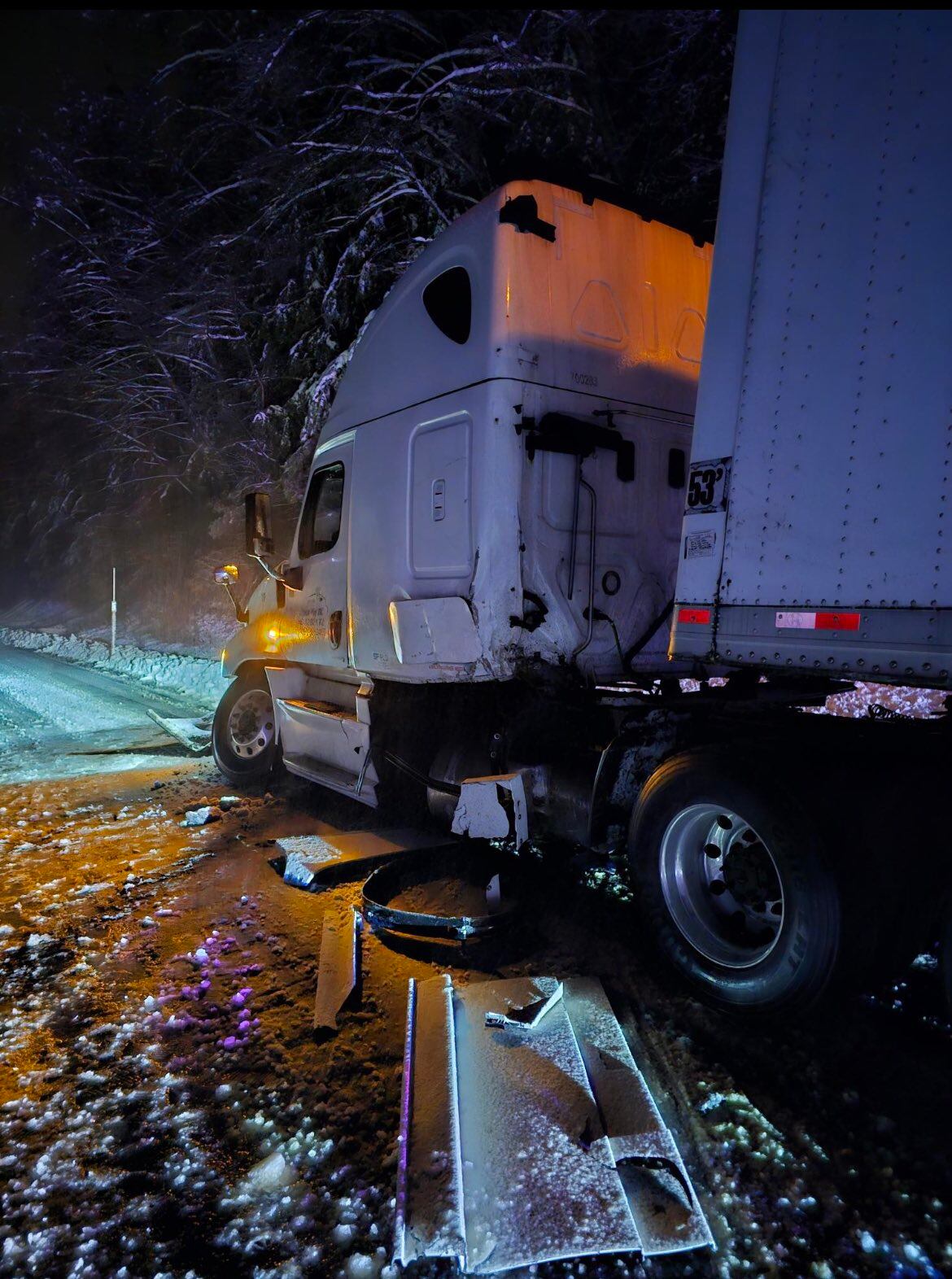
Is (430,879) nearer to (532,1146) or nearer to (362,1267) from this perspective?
(532,1146)

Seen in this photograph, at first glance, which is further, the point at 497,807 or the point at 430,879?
the point at 430,879

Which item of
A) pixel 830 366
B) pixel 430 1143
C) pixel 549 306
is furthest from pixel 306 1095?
pixel 549 306

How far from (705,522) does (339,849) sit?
3252mm

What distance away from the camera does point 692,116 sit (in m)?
9.69

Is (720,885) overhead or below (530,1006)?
overhead

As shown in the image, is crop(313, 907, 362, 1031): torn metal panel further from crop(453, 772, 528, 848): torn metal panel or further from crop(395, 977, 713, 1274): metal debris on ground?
crop(453, 772, 528, 848): torn metal panel

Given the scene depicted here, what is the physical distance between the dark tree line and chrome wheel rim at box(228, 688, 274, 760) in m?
4.87

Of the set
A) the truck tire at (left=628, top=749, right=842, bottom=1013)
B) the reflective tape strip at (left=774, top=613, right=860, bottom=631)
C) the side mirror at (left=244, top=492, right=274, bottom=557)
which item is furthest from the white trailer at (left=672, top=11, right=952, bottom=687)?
the side mirror at (left=244, top=492, right=274, bottom=557)

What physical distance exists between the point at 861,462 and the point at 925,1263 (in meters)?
2.34

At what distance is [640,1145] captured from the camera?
2.20 metres

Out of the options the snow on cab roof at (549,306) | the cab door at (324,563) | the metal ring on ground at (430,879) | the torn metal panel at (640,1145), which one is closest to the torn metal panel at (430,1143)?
the torn metal panel at (640,1145)

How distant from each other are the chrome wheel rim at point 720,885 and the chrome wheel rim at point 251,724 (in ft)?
14.8

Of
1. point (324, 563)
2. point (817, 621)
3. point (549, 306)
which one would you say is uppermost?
point (549, 306)

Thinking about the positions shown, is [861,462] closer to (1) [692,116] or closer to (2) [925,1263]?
(2) [925,1263]
